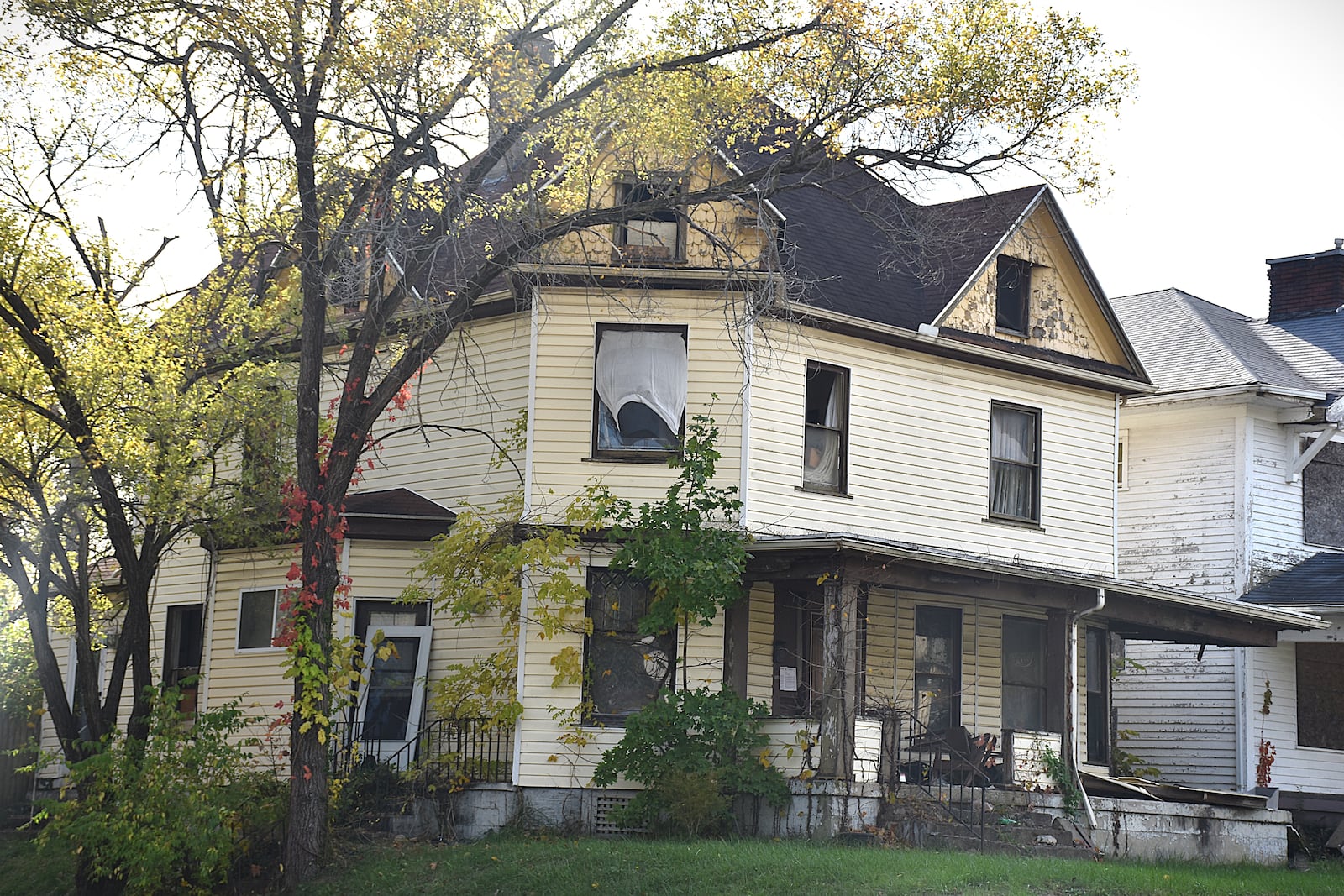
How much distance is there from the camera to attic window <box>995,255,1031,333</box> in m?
21.8

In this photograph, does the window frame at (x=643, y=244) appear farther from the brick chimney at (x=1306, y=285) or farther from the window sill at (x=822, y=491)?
the brick chimney at (x=1306, y=285)

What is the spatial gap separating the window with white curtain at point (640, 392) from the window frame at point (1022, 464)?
5260 mm

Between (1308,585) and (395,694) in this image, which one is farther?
(1308,585)

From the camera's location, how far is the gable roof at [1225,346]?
24672 millimetres

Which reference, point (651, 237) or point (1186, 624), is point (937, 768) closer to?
point (1186, 624)

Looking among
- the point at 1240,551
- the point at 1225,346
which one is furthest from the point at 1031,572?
the point at 1225,346

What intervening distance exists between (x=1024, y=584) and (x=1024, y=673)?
124 inches

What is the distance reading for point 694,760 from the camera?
16.7 meters

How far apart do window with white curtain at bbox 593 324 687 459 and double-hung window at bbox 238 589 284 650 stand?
5.16 metres

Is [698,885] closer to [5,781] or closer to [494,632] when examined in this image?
[494,632]

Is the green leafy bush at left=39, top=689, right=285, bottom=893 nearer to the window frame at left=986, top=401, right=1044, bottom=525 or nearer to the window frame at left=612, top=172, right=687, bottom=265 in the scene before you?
the window frame at left=612, top=172, right=687, bottom=265

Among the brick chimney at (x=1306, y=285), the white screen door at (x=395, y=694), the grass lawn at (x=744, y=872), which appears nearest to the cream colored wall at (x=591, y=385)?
the white screen door at (x=395, y=694)

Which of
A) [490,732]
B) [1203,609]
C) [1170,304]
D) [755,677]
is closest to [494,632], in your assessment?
[490,732]

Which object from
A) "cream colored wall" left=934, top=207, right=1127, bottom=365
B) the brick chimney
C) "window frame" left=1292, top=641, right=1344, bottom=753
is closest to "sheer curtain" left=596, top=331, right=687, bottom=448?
"cream colored wall" left=934, top=207, right=1127, bottom=365
